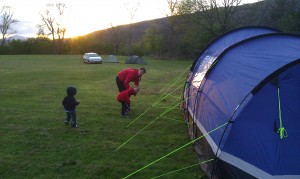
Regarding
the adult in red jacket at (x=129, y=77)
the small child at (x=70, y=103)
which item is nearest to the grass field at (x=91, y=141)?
the small child at (x=70, y=103)

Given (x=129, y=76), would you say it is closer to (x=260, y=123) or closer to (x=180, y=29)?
(x=260, y=123)

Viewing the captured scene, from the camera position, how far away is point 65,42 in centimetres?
6719

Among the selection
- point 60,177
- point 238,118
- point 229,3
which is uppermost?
point 229,3

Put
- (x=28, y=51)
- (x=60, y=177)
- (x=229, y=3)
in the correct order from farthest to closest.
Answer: (x=28, y=51) < (x=229, y=3) < (x=60, y=177)

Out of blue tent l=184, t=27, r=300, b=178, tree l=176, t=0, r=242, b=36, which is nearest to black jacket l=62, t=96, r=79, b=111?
blue tent l=184, t=27, r=300, b=178

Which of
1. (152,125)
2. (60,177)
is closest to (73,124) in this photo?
(152,125)

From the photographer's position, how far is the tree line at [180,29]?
42219mm

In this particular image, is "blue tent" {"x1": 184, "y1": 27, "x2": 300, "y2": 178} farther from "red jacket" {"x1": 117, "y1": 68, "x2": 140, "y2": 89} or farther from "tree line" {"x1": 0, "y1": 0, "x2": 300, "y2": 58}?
"tree line" {"x1": 0, "y1": 0, "x2": 300, "y2": 58}

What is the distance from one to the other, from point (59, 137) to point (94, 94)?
637cm

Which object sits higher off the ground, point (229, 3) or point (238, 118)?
point (229, 3)

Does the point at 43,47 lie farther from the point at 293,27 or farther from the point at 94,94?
the point at 94,94

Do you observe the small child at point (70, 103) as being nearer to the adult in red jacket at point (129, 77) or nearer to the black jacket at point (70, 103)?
the black jacket at point (70, 103)

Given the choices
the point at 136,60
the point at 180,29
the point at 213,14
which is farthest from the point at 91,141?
the point at 180,29

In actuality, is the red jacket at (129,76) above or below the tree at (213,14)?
below
